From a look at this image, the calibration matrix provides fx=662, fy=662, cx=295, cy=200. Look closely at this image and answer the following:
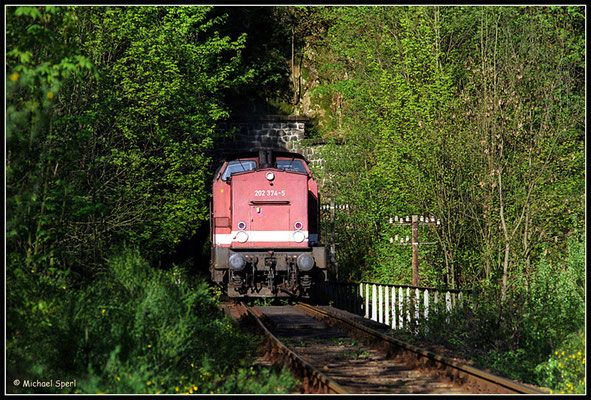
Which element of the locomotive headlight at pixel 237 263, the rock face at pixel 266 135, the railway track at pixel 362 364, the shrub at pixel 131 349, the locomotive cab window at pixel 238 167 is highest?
the rock face at pixel 266 135

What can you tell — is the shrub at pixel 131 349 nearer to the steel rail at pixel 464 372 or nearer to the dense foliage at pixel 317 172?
the dense foliage at pixel 317 172

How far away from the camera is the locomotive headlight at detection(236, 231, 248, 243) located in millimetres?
16781

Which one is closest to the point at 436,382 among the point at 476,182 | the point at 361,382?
the point at 361,382

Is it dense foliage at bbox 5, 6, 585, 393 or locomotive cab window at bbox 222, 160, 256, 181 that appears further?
locomotive cab window at bbox 222, 160, 256, 181

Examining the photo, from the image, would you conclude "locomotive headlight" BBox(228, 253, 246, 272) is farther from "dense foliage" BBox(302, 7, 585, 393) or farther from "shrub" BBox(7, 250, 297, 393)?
"shrub" BBox(7, 250, 297, 393)

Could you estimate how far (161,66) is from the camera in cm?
2044

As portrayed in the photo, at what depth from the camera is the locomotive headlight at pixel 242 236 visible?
1678 cm

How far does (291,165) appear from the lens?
1792cm

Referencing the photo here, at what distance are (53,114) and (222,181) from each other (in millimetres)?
8200

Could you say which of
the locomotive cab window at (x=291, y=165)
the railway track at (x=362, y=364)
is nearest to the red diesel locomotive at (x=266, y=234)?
the locomotive cab window at (x=291, y=165)

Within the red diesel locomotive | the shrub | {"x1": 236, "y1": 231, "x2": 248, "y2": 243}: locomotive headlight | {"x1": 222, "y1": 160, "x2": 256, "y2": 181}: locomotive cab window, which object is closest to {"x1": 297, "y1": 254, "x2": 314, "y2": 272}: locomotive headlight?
the red diesel locomotive

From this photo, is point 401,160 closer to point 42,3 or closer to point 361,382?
point 361,382

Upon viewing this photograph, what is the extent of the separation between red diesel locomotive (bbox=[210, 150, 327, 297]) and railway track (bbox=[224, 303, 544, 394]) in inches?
64.1

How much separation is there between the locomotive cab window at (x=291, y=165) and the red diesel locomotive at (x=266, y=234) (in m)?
0.52
